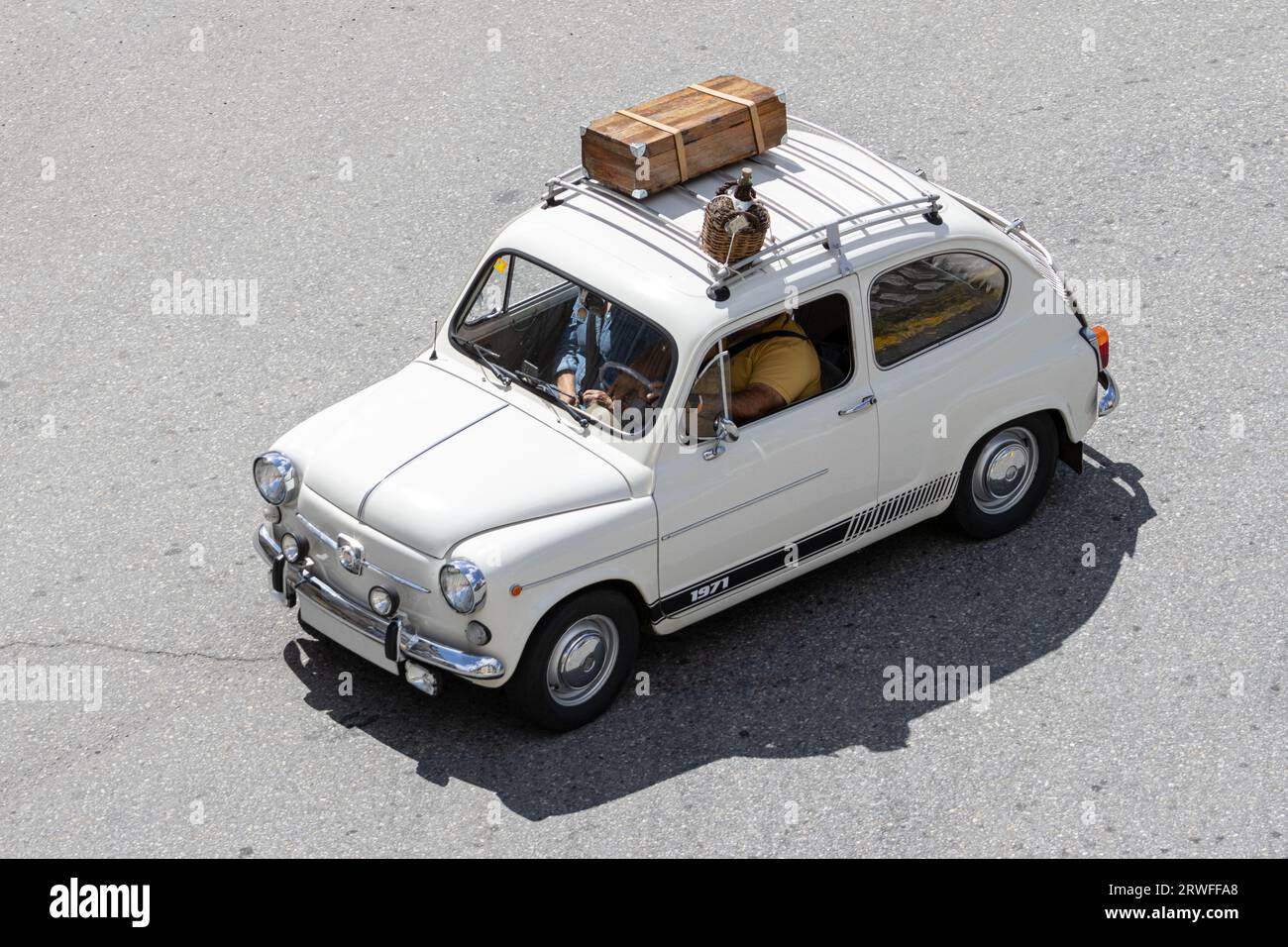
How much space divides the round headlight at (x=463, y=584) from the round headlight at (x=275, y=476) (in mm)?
962

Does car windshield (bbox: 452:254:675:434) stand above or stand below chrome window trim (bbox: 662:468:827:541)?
above

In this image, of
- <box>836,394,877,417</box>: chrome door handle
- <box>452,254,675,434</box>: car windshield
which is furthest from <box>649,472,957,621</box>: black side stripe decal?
<box>452,254,675,434</box>: car windshield

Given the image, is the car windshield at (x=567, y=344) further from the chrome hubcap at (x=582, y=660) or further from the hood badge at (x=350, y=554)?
the hood badge at (x=350, y=554)

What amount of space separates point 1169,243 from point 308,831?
654 centimetres

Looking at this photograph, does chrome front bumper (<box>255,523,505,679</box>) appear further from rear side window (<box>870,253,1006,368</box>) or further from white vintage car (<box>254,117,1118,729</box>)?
rear side window (<box>870,253,1006,368</box>)

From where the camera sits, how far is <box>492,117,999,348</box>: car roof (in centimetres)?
721

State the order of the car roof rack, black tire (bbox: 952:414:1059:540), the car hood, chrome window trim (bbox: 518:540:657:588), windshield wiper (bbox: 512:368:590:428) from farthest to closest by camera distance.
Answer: black tire (bbox: 952:414:1059:540)
windshield wiper (bbox: 512:368:590:428)
the car roof rack
the car hood
chrome window trim (bbox: 518:540:657:588)

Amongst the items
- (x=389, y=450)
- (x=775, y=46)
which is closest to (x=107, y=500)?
(x=389, y=450)

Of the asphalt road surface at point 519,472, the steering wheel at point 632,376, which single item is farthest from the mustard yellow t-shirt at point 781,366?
the asphalt road surface at point 519,472

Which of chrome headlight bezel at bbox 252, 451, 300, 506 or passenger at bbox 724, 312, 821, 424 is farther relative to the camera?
passenger at bbox 724, 312, 821, 424

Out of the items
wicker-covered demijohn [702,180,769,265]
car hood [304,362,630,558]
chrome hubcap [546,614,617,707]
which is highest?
wicker-covered demijohn [702,180,769,265]

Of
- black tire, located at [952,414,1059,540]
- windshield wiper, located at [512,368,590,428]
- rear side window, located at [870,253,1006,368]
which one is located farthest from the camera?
black tire, located at [952,414,1059,540]

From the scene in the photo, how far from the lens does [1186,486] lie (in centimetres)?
857

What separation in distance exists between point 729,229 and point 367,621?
2.26 m
